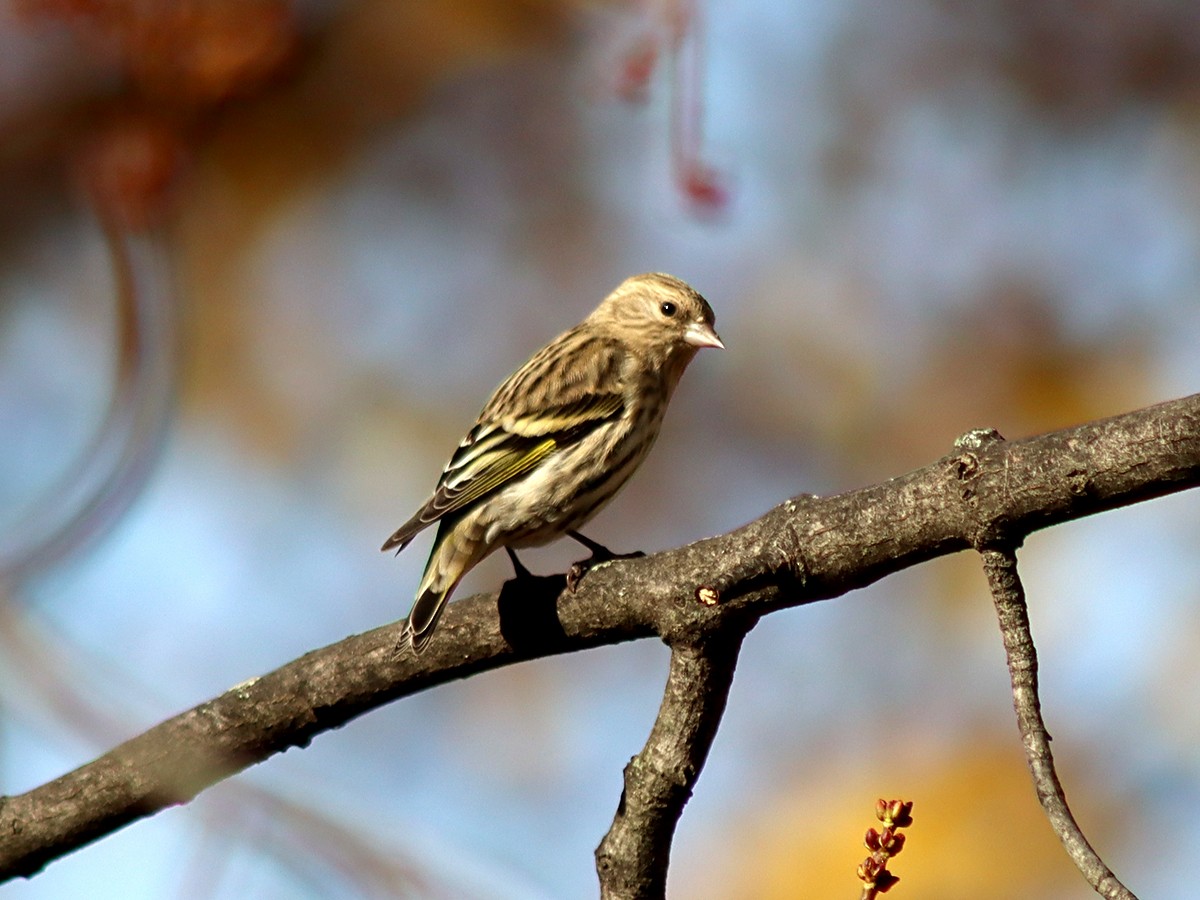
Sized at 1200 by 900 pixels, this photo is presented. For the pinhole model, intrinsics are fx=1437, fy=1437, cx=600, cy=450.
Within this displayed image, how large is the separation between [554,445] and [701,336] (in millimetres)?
1025

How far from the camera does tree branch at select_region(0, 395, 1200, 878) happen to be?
2.50 meters

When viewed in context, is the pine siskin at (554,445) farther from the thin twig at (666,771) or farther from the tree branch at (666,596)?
the thin twig at (666,771)

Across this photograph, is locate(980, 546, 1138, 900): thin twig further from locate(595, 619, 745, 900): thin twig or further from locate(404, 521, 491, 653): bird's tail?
locate(404, 521, 491, 653): bird's tail

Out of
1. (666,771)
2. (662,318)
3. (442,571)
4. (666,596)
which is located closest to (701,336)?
(662,318)

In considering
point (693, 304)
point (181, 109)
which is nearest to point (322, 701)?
point (181, 109)

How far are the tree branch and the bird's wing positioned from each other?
0.80 meters

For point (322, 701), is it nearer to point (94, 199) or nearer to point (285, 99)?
point (94, 199)

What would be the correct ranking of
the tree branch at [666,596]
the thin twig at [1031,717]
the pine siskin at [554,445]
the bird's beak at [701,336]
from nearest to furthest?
the thin twig at [1031,717], the tree branch at [666,596], the pine siskin at [554,445], the bird's beak at [701,336]

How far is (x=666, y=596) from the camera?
119 inches

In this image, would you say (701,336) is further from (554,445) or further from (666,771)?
(666,771)

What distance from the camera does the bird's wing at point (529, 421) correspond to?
4.54m

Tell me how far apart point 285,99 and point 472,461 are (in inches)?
153

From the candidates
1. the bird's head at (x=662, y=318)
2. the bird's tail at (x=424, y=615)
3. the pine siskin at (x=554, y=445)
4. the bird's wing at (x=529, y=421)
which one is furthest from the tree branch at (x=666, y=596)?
the bird's head at (x=662, y=318)

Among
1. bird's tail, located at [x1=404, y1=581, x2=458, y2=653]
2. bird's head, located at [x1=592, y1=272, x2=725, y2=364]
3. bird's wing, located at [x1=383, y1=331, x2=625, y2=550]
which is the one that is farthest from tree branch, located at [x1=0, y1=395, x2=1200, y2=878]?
bird's head, located at [x1=592, y1=272, x2=725, y2=364]
